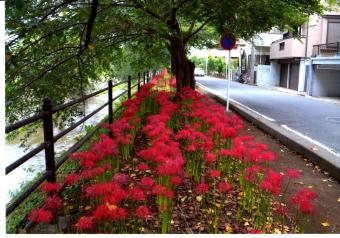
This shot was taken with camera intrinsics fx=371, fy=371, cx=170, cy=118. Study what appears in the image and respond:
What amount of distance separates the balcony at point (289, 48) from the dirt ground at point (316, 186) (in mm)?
19522

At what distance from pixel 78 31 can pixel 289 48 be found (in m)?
25.5

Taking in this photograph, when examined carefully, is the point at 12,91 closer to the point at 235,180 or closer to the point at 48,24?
the point at 48,24

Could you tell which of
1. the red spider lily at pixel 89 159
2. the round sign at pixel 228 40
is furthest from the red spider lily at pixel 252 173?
the round sign at pixel 228 40

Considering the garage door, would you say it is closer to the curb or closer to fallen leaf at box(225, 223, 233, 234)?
the curb

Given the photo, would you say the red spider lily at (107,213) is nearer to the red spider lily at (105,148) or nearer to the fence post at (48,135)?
the fence post at (48,135)

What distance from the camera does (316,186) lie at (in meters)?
5.78

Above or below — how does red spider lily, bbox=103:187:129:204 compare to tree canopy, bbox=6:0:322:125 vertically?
below

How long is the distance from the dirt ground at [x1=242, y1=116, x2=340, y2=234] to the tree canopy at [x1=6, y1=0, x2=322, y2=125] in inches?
138

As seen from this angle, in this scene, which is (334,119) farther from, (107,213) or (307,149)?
(107,213)

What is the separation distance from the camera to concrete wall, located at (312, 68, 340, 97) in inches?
972

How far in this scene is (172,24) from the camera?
456 inches

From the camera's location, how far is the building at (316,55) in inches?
968

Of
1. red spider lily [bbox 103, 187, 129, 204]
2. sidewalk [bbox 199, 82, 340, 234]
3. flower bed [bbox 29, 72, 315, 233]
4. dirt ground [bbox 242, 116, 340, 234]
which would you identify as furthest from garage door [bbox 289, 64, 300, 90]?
red spider lily [bbox 103, 187, 129, 204]

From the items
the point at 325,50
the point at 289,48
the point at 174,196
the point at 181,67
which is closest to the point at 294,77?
the point at 289,48
